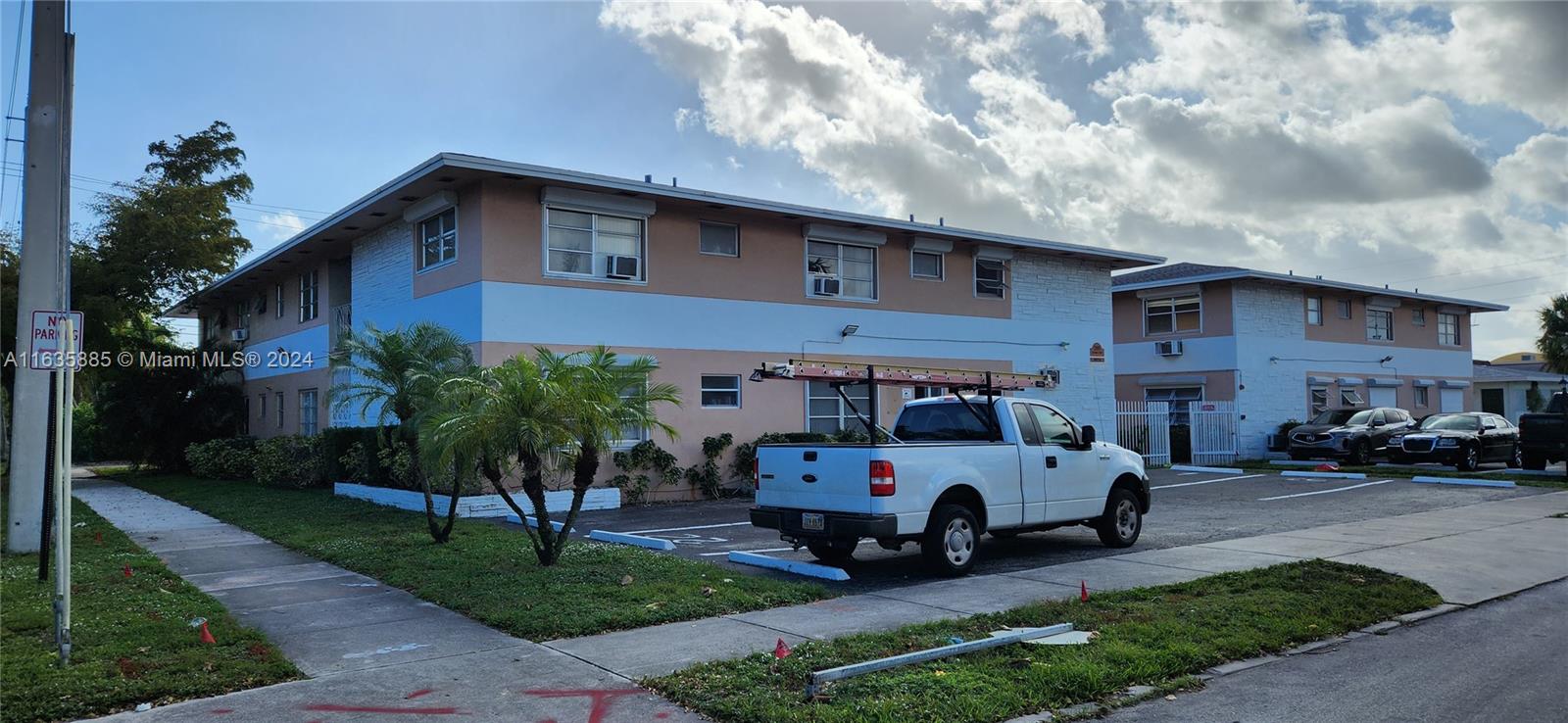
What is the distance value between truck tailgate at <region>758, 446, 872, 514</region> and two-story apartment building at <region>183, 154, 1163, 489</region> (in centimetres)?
755

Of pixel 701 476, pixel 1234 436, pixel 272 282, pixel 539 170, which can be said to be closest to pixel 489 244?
pixel 539 170

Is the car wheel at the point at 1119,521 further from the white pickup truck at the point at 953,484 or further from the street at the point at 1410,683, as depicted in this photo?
the street at the point at 1410,683

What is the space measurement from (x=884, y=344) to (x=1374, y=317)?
23.2 metres

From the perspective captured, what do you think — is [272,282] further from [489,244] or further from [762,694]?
[762,694]

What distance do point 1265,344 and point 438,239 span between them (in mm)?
24951

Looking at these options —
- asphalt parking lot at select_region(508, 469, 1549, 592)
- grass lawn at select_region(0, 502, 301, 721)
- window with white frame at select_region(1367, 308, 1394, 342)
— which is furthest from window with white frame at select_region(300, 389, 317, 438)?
window with white frame at select_region(1367, 308, 1394, 342)

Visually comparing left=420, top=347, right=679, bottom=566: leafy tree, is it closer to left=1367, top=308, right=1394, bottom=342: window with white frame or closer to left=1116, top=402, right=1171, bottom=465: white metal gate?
left=1116, top=402, right=1171, bottom=465: white metal gate

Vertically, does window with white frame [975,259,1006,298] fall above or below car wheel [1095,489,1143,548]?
above

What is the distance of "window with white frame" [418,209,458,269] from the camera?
18469 millimetres

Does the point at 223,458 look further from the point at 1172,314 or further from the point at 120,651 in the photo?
the point at 1172,314

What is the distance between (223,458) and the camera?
25734 millimetres

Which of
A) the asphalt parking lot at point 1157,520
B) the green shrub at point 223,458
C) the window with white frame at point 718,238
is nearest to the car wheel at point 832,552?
the asphalt parking lot at point 1157,520

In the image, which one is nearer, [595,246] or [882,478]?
[882,478]

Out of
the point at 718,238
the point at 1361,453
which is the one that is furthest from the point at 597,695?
the point at 1361,453
